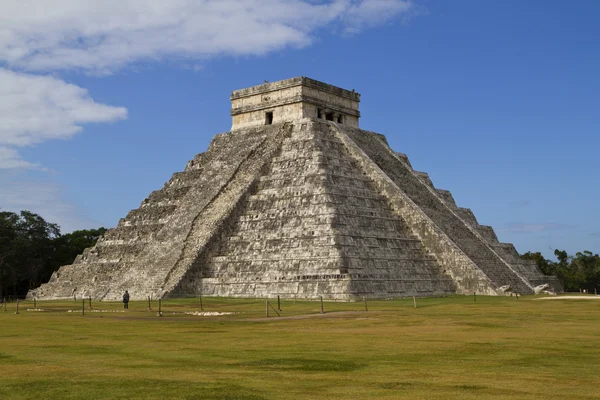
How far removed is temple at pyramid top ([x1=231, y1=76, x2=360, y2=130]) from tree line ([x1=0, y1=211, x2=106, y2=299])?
55.9ft

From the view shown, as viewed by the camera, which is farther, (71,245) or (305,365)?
(71,245)

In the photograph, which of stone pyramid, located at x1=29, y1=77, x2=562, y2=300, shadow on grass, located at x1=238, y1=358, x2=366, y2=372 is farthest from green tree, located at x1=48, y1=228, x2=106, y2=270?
shadow on grass, located at x1=238, y1=358, x2=366, y2=372

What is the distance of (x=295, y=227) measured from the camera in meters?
32.1

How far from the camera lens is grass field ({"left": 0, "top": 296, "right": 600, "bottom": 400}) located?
371 inches

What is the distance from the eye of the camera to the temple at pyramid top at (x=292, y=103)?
131ft

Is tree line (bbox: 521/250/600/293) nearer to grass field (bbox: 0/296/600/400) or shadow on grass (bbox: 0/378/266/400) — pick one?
grass field (bbox: 0/296/600/400)

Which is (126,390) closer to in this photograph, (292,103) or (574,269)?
(292,103)

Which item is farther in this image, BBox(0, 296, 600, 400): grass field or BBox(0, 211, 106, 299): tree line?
BBox(0, 211, 106, 299): tree line

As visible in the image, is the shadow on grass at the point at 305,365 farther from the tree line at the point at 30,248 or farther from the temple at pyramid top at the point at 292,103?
the tree line at the point at 30,248

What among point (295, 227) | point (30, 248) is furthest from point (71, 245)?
point (295, 227)

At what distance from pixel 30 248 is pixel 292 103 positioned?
845 inches

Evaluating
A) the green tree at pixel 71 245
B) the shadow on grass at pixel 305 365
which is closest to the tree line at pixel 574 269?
the green tree at pixel 71 245

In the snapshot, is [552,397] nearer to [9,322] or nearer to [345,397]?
[345,397]

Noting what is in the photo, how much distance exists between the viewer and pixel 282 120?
4044cm
